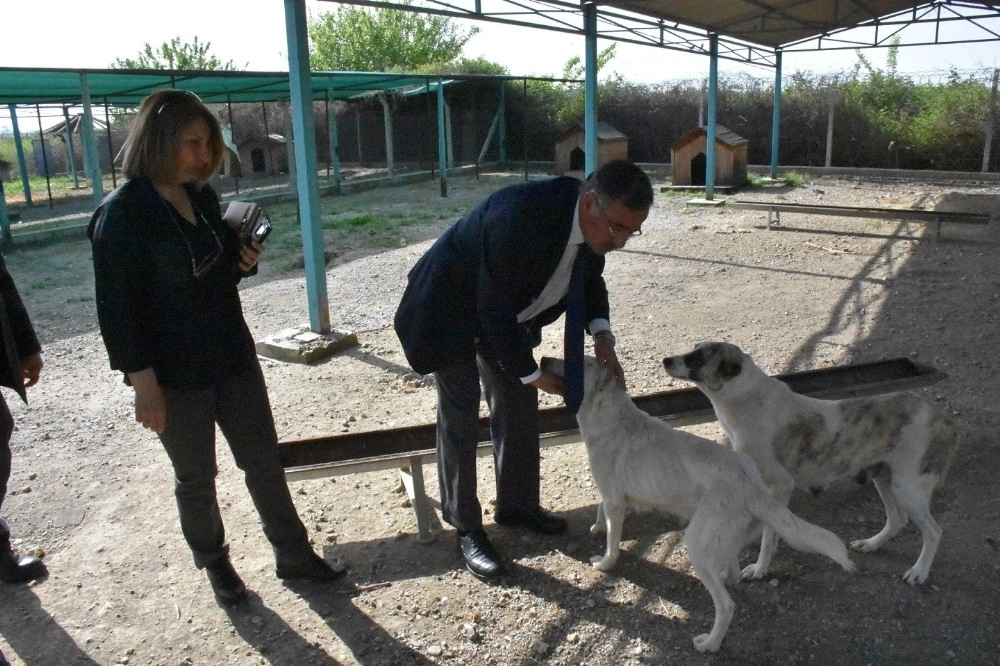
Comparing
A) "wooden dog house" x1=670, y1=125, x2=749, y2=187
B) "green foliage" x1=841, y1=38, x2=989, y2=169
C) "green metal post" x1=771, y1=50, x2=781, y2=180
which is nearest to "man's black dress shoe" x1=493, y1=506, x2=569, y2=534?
"wooden dog house" x1=670, y1=125, x2=749, y2=187

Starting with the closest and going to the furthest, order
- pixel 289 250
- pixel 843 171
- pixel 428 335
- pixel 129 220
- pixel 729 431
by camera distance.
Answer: pixel 129 220
pixel 428 335
pixel 729 431
pixel 289 250
pixel 843 171

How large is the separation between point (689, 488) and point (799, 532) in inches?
17.3

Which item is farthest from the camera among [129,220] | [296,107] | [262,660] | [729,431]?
[296,107]

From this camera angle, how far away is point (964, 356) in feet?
18.6

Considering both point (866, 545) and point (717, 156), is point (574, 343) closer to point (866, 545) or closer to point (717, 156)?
point (866, 545)

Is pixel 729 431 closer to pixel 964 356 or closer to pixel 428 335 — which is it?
pixel 428 335

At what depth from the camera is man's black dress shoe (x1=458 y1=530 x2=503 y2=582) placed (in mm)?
3234

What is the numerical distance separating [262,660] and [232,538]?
957 mm

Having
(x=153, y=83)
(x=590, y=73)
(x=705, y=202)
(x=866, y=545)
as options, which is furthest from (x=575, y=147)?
(x=866, y=545)

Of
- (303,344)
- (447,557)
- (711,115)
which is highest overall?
(711,115)

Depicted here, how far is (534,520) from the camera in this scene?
3592 millimetres

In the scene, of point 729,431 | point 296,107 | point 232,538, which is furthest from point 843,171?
point 232,538

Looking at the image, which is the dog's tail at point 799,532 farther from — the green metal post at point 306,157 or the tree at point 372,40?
the tree at point 372,40

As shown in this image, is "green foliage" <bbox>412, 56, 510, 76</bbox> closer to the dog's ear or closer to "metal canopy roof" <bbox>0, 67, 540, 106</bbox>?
"metal canopy roof" <bbox>0, 67, 540, 106</bbox>
